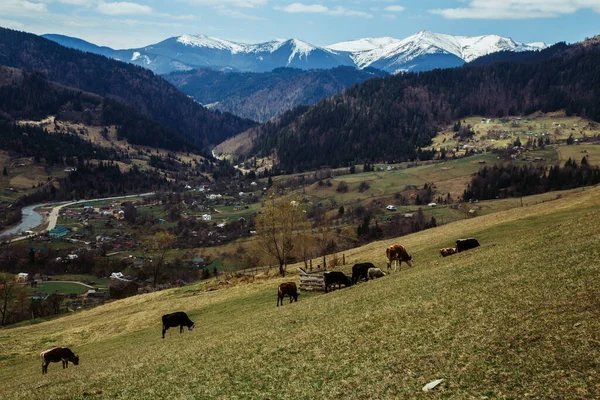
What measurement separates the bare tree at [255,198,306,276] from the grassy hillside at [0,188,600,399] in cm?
3445

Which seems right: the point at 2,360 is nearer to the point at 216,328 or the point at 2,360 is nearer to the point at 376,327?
the point at 216,328

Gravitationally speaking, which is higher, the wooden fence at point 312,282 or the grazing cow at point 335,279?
the grazing cow at point 335,279

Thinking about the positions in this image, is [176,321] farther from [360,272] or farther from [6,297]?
[6,297]

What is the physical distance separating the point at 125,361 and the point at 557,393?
27324 mm

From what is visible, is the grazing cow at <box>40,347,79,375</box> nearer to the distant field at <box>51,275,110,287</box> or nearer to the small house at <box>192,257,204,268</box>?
the distant field at <box>51,275,110,287</box>

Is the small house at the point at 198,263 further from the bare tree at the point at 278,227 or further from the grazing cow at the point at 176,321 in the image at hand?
the grazing cow at the point at 176,321

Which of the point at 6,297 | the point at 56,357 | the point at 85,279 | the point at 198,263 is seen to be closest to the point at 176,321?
the point at 56,357

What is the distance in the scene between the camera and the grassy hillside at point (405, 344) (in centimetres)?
1788

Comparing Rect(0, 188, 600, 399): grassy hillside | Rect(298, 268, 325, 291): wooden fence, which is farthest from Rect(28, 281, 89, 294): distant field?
Rect(298, 268, 325, 291): wooden fence

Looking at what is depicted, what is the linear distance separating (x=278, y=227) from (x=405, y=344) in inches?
2317

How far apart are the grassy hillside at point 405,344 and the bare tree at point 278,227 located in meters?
34.5

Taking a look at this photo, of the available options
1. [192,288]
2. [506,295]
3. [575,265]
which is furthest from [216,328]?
[192,288]

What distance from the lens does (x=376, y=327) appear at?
27047 mm

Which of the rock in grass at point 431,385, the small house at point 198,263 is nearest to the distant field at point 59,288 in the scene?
the small house at point 198,263
